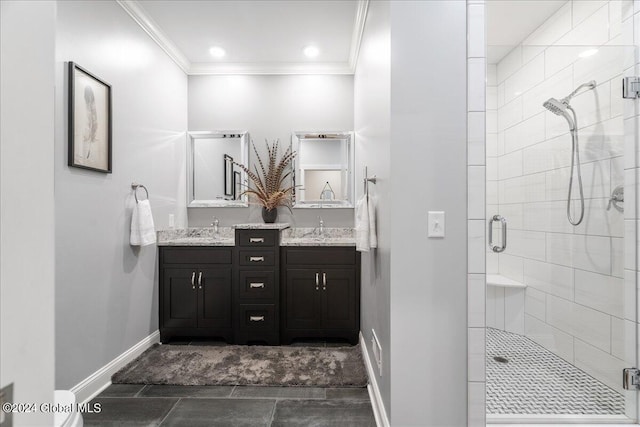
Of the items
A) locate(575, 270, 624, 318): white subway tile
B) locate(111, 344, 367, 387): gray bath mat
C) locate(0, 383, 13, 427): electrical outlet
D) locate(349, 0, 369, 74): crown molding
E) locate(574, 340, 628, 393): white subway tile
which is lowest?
locate(111, 344, 367, 387): gray bath mat

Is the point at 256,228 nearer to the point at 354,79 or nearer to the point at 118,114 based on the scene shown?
the point at 118,114

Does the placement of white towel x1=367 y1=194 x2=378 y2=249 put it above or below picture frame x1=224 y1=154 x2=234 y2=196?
below

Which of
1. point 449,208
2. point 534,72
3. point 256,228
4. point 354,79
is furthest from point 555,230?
point 354,79

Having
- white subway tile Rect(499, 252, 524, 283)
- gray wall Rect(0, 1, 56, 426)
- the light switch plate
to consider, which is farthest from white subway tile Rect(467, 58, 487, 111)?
gray wall Rect(0, 1, 56, 426)

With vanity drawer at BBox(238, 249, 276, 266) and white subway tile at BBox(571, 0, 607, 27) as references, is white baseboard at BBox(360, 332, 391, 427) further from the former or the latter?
white subway tile at BBox(571, 0, 607, 27)

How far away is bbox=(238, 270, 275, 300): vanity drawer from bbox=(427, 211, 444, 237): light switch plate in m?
1.77

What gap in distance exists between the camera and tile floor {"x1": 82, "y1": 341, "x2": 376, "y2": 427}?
185 centimetres

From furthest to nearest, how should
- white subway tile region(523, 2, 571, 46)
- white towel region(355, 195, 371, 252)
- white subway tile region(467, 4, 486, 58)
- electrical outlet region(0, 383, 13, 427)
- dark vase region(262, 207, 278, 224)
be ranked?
dark vase region(262, 207, 278, 224) → white subway tile region(523, 2, 571, 46) → white towel region(355, 195, 371, 252) → white subway tile region(467, 4, 486, 58) → electrical outlet region(0, 383, 13, 427)

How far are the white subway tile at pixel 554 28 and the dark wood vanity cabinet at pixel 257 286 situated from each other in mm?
2541

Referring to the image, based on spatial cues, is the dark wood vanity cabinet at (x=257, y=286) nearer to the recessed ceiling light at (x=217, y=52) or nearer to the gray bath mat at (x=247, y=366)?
the gray bath mat at (x=247, y=366)

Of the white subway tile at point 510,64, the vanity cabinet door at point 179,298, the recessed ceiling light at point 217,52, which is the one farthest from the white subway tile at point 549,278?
the recessed ceiling light at point 217,52

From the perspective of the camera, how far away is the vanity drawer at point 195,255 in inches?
116

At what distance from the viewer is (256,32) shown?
9.45 feet

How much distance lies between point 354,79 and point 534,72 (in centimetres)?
194
